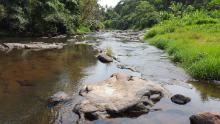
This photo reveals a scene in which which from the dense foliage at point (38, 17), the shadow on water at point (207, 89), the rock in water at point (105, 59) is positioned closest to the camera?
the shadow on water at point (207, 89)

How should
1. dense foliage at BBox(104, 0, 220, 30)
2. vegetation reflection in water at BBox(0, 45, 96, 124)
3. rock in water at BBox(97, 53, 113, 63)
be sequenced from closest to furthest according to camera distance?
1. vegetation reflection in water at BBox(0, 45, 96, 124)
2. rock in water at BBox(97, 53, 113, 63)
3. dense foliage at BBox(104, 0, 220, 30)

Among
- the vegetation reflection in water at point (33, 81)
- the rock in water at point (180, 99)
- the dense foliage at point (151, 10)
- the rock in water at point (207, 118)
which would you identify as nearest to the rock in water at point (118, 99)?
the rock in water at point (180, 99)

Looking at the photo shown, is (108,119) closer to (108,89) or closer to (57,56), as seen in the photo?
(108,89)

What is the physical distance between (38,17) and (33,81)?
30.5 meters

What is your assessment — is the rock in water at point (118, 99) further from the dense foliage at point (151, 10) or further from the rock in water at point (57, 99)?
the dense foliage at point (151, 10)

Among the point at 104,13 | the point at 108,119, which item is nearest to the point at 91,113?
the point at 108,119

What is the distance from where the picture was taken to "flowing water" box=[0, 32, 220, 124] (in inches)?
379

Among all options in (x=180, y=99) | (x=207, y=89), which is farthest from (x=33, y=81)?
(x=207, y=89)

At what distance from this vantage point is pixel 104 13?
14412 centimetres

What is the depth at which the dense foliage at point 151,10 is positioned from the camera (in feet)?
229

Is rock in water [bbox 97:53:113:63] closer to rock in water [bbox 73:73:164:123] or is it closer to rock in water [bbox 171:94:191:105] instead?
rock in water [bbox 73:73:164:123]

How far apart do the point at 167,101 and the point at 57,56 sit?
13.0 metres

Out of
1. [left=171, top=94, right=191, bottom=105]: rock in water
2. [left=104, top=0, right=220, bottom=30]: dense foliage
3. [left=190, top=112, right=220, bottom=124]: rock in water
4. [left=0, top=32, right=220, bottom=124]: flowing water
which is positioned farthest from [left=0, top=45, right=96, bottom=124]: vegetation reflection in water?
[left=104, top=0, right=220, bottom=30]: dense foliage

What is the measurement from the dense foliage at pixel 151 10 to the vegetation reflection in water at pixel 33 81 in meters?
24.0
